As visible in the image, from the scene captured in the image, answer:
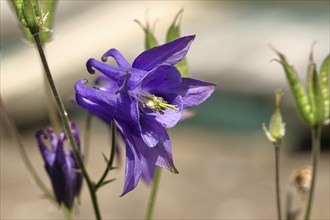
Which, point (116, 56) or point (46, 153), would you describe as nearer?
point (116, 56)

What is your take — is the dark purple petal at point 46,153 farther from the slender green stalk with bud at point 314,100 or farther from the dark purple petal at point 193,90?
the slender green stalk with bud at point 314,100

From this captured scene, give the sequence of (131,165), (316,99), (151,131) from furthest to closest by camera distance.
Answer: (316,99) < (151,131) < (131,165)

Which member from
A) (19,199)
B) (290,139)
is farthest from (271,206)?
(19,199)

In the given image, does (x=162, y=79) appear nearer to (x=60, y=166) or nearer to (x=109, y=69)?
(x=109, y=69)

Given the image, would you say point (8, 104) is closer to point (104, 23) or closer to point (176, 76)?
point (104, 23)

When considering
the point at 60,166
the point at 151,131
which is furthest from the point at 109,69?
the point at 60,166
